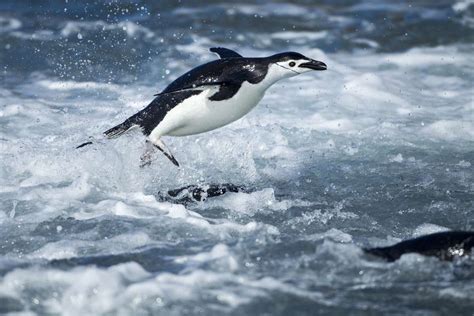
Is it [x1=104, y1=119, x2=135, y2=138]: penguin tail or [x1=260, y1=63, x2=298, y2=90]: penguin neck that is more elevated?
[x1=260, y1=63, x2=298, y2=90]: penguin neck

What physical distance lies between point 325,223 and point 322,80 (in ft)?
13.7

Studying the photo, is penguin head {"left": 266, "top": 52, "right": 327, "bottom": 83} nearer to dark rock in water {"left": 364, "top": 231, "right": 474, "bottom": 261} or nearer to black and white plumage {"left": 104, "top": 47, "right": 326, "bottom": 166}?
black and white plumage {"left": 104, "top": 47, "right": 326, "bottom": 166}

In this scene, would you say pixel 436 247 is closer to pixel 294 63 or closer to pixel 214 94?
pixel 294 63

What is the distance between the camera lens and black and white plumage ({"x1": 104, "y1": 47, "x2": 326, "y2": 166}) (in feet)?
19.4

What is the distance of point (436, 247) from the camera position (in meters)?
4.39

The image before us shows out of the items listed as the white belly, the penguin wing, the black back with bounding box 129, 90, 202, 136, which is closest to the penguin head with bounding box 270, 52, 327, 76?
the penguin wing

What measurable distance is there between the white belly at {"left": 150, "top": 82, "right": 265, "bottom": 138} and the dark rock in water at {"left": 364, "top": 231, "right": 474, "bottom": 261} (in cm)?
179

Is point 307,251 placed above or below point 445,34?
below

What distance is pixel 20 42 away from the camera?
34.9 feet

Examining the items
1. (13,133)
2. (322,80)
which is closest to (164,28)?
(322,80)

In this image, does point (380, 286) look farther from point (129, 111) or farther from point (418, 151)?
point (129, 111)

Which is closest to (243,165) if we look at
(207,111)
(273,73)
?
(207,111)

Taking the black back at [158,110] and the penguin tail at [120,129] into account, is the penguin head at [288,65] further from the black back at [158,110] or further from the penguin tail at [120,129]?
the penguin tail at [120,129]

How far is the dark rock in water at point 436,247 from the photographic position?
4.37 meters
